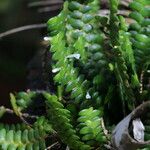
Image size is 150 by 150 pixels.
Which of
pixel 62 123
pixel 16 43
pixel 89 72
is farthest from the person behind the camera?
pixel 16 43

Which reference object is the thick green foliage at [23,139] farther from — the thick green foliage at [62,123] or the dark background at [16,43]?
the dark background at [16,43]

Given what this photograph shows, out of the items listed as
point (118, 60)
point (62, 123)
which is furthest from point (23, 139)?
point (118, 60)

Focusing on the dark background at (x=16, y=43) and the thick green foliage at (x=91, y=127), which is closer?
the thick green foliage at (x=91, y=127)

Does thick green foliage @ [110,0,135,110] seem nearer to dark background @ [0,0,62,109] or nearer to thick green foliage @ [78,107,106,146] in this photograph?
thick green foliage @ [78,107,106,146]

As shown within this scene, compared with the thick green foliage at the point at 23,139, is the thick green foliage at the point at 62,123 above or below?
above

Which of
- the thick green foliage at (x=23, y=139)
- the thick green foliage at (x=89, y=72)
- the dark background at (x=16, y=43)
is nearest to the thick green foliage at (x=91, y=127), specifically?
the thick green foliage at (x=89, y=72)

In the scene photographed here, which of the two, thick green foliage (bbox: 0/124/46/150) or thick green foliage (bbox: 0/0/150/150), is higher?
thick green foliage (bbox: 0/0/150/150)

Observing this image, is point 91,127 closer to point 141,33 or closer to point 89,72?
point 89,72

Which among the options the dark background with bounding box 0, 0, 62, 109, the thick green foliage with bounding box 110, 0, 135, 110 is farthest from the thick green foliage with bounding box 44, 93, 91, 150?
the dark background with bounding box 0, 0, 62, 109

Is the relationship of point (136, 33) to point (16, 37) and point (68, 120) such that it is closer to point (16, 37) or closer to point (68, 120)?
point (68, 120)

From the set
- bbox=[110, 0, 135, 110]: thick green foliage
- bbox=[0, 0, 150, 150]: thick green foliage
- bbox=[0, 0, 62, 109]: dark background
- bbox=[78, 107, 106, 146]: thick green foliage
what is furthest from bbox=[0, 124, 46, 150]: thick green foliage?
bbox=[0, 0, 62, 109]: dark background

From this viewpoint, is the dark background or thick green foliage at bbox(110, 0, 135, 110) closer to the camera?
thick green foliage at bbox(110, 0, 135, 110)

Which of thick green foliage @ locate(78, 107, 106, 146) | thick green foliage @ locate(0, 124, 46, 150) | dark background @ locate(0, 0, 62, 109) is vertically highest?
A: thick green foliage @ locate(78, 107, 106, 146)

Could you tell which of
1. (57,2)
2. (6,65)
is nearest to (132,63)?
(57,2)
